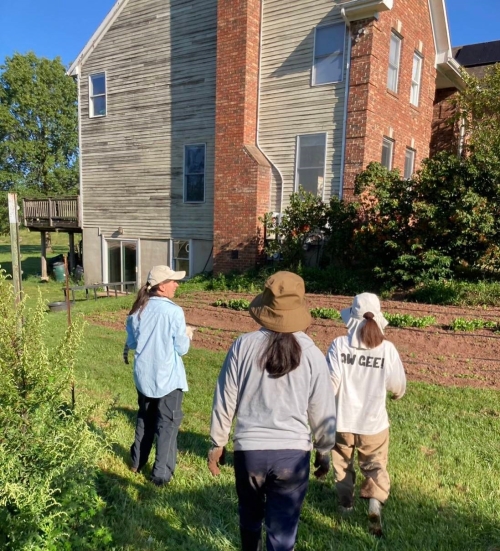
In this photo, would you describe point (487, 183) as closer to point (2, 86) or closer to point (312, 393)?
point (312, 393)

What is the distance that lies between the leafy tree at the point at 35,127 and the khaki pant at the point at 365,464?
138 feet

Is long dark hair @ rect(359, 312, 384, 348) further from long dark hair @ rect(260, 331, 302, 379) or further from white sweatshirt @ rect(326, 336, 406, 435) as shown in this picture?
long dark hair @ rect(260, 331, 302, 379)

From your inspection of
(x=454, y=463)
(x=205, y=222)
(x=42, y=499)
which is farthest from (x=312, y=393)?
(x=205, y=222)

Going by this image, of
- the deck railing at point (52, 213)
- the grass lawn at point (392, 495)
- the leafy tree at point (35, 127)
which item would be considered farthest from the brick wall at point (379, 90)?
the leafy tree at point (35, 127)

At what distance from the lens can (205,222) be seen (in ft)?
48.0

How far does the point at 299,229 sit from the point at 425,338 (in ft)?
18.4

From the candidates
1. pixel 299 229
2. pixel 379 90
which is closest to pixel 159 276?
pixel 299 229

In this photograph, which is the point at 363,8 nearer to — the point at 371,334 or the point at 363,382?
the point at 371,334

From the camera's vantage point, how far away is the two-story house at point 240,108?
39.8 feet

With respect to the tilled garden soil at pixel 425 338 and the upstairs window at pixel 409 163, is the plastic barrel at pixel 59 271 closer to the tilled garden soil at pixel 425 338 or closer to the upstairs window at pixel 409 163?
the tilled garden soil at pixel 425 338

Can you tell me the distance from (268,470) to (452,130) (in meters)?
17.3

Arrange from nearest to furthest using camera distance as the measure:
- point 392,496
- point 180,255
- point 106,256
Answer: point 392,496, point 180,255, point 106,256

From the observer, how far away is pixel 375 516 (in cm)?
294

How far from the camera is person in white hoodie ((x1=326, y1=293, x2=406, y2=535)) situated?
298 centimetres
